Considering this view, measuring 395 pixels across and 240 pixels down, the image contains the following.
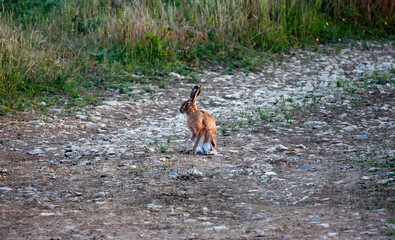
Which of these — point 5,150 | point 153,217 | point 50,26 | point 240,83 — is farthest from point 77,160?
point 50,26

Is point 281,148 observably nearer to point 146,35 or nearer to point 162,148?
point 162,148

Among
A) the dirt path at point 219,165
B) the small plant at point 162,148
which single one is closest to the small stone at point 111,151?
the dirt path at point 219,165

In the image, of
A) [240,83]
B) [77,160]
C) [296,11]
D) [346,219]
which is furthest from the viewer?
[296,11]

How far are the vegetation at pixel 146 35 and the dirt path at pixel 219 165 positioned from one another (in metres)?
Answer: 0.87

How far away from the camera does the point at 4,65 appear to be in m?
8.55

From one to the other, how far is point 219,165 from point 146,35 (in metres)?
5.33

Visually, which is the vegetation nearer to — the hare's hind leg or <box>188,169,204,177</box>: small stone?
the hare's hind leg

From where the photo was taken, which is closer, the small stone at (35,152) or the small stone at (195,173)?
the small stone at (195,173)

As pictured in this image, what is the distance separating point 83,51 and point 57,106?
2.49 metres

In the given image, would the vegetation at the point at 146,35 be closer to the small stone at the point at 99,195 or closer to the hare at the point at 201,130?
the hare at the point at 201,130

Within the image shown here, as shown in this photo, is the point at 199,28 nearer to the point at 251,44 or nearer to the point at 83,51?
the point at 251,44

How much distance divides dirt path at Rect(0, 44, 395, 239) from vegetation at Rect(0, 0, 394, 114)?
87 cm

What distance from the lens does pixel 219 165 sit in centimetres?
609

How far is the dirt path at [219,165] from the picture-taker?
172 inches
